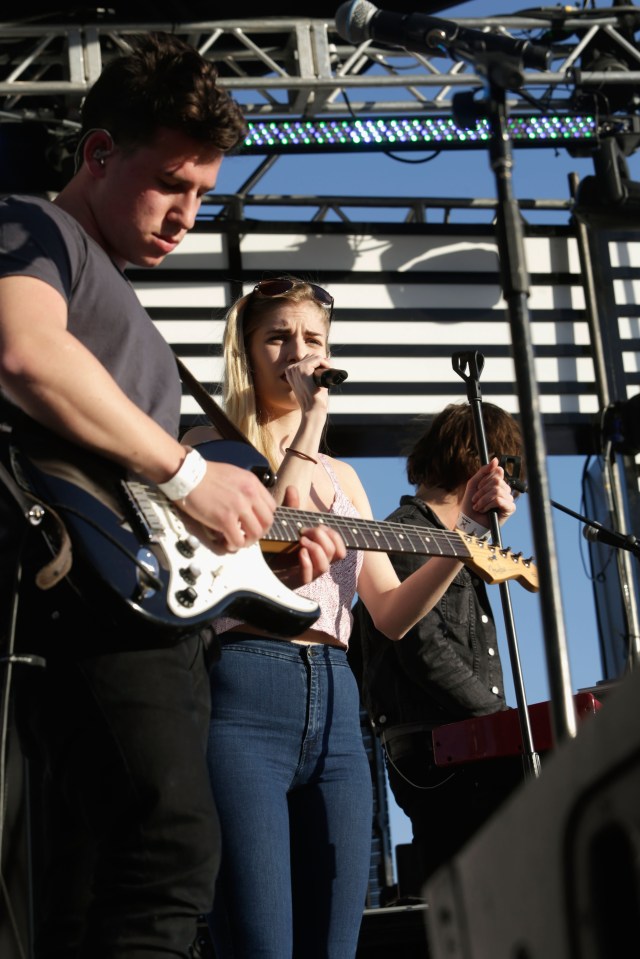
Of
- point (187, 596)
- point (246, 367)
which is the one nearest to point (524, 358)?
point (187, 596)

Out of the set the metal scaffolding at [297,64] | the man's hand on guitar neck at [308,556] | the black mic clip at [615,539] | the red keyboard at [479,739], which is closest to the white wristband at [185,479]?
the man's hand on guitar neck at [308,556]

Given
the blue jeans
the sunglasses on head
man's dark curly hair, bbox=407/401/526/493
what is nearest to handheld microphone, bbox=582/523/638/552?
man's dark curly hair, bbox=407/401/526/493

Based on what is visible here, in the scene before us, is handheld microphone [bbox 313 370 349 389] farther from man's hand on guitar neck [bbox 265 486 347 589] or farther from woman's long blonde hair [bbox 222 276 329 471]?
man's hand on guitar neck [bbox 265 486 347 589]

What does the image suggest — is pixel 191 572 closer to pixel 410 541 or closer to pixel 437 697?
pixel 410 541

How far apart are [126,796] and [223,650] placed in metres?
0.73

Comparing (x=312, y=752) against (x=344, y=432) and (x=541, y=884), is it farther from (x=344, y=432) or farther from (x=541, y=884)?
(x=344, y=432)

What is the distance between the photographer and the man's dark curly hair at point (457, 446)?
420cm

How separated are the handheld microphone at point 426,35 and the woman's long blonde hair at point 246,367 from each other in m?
0.70

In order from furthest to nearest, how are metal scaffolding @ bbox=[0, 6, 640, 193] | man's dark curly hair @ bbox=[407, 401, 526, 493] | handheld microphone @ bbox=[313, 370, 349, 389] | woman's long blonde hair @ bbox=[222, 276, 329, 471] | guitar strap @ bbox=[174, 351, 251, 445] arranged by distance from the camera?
metal scaffolding @ bbox=[0, 6, 640, 193]
man's dark curly hair @ bbox=[407, 401, 526, 493]
woman's long blonde hair @ bbox=[222, 276, 329, 471]
handheld microphone @ bbox=[313, 370, 349, 389]
guitar strap @ bbox=[174, 351, 251, 445]

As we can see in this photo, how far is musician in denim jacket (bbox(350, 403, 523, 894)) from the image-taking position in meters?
3.66

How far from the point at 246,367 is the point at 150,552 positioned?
1.10 m

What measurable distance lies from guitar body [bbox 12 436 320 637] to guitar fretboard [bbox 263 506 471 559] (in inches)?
11.6

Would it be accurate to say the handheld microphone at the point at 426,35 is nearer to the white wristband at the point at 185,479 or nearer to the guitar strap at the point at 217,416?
the guitar strap at the point at 217,416

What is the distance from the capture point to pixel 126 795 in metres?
1.89
